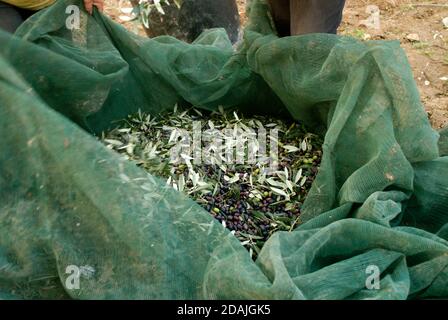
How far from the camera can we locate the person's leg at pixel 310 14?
6.36 ft

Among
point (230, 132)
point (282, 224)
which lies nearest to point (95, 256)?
point (282, 224)

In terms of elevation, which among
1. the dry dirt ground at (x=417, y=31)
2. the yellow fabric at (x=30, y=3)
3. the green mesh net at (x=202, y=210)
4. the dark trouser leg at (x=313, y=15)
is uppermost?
the yellow fabric at (x=30, y=3)

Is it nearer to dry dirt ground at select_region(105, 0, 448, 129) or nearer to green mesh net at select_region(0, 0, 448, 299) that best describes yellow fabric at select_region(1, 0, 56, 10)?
green mesh net at select_region(0, 0, 448, 299)

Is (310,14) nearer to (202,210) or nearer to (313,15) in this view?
(313,15)

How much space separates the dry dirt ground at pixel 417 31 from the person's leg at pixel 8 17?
0.87 meters

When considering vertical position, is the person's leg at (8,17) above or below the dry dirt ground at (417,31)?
above

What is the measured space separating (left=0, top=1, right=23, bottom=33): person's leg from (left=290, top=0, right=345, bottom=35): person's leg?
0.96 metres

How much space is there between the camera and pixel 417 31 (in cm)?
343

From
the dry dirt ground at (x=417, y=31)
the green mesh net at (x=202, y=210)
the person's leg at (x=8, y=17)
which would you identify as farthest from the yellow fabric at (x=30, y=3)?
the dry dirt ground at (x=417, y=31)

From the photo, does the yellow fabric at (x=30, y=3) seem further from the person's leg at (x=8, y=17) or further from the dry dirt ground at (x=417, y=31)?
the dry dirt ground at (x=417, y=31)

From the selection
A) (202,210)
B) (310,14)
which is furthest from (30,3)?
(202,210)

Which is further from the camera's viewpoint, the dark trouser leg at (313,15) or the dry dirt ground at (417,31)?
the dry dirt ground at (417,31)
